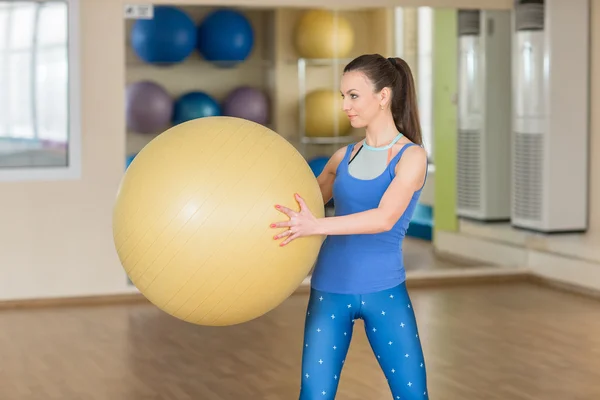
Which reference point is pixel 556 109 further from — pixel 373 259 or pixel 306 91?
pixel 373 259

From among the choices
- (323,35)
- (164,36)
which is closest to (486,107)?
(323,35)

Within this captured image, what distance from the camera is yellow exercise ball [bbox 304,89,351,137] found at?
8.05 meters

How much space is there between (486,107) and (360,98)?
529 cm

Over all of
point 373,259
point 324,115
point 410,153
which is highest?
point 324,115

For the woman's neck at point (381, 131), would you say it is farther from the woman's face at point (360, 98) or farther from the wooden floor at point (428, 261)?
the wooden floor at point (428, 261)

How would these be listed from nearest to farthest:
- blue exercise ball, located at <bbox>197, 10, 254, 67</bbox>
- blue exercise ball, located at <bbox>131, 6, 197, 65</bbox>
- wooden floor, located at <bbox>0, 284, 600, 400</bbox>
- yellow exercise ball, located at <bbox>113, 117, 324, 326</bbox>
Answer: yellow exercise ball, located at <bbox>113, 117, 324, 326</bbox>, wooden floor, located at <bbox>0, 284, 600, 400</bbox>, blue exercise ball, located at <bbox>131, 6, 197, 65</bbox>, blue exercise ball, located at <bbox>197, 10, 254, 67</bbox>

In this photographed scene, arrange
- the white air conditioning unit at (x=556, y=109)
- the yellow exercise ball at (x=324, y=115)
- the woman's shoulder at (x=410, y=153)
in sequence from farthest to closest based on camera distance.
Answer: the yellow exercise ball at (x=324, y=115)
the white air conditioning unit at (x=556, y=109)
the woman's shoulder at (x=410, y=153)

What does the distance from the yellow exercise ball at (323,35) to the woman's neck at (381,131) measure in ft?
17.1

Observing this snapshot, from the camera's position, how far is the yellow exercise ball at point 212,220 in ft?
8.25

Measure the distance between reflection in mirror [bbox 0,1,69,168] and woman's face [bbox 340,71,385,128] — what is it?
411 cm

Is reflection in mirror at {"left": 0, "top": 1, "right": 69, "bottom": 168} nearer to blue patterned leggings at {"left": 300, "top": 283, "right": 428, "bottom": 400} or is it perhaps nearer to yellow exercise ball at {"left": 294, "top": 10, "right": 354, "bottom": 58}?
yellow exercise ball at {"left": 294, "top": 10, "right": 354, "bottom": 58}

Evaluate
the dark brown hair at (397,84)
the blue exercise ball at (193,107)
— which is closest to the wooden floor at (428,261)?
the blue exercise ball at (193,107)

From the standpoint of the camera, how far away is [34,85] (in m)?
6.54

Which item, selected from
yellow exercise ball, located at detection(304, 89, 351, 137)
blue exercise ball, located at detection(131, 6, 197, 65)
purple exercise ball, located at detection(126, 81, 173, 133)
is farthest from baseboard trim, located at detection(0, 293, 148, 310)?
yellow exercise ball, located at detection(304, 89, 351, 137)
